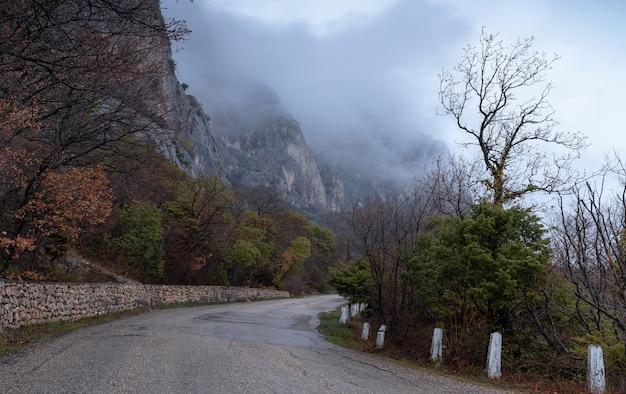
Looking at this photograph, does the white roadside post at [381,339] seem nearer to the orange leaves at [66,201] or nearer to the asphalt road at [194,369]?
the asphalt road at [194,369]

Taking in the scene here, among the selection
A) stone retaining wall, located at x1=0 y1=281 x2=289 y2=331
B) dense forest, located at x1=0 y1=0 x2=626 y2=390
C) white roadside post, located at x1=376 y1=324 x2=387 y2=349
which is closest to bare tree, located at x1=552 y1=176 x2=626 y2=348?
dense forest, located at x1=0 y1=0 x2=626 y2=390

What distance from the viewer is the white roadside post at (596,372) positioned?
8.11 m

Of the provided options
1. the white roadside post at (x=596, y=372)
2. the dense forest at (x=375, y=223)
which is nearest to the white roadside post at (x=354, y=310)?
the dense forest at (x=375, y=223)

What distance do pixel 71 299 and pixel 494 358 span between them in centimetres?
1356

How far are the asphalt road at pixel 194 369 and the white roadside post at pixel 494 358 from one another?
108 centimetres

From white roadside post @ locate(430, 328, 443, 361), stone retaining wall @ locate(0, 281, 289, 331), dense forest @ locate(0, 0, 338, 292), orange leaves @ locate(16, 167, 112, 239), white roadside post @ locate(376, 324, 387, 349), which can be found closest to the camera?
dense forest @ locate(0, 0, 338, 292)

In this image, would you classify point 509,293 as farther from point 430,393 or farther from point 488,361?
point 430,393

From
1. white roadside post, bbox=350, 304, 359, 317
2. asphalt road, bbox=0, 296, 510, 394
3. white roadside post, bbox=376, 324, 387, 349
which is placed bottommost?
asphalt road, bbox=0, 296, 510, 394

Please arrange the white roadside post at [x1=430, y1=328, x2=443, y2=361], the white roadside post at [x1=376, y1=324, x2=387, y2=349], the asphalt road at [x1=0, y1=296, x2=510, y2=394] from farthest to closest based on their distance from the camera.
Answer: the white roadside post at [x1=376, y1=324, x2=387, y2=349] → the white roadside post at [x1=430, y1=328, x2=443, y2=361] → the asphalt road at [x1=0, y1=296, x2=510, y2=394]

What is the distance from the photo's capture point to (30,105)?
41.5ft

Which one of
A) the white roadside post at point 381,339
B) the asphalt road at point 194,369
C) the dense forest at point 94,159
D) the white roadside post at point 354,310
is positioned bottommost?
the asphalt road at point 194,369

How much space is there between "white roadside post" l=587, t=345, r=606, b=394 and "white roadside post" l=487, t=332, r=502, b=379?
5.63 feet

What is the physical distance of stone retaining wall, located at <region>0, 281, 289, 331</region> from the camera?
12516 mm

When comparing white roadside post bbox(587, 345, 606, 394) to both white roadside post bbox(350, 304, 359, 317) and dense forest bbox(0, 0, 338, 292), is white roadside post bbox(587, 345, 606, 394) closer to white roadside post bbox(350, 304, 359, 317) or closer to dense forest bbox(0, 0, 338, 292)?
dense forest bbox(0, 0, 338, 292)
